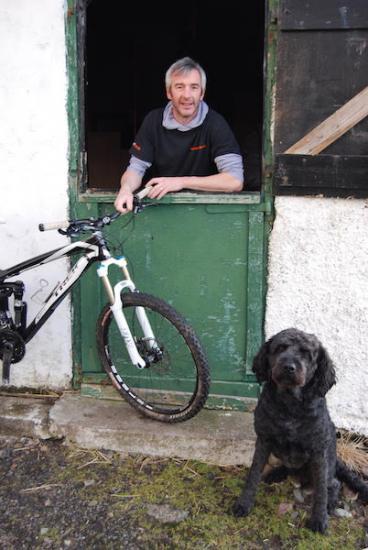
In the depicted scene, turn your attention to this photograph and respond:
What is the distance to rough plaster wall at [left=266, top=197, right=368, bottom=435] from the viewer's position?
349cm

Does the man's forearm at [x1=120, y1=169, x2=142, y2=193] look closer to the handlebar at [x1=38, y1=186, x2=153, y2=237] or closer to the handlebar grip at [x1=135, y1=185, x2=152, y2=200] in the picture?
the handlebar grip at [x1=135, y1=185, x2=152, y2=200]

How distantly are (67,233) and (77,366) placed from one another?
1.17 meters

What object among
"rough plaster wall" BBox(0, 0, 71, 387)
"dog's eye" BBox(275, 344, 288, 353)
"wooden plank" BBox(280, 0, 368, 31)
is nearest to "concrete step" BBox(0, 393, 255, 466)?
"rough plaster wall" BBox(0, 0, 71, 387)

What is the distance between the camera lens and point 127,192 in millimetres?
3471

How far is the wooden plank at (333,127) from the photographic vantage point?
3302mm

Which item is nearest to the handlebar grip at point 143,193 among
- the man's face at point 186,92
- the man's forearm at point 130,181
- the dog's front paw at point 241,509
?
the man's forearm at point 130,181

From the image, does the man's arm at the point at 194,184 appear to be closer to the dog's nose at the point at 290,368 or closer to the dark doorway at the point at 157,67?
the dog's nose at the point at 290,368

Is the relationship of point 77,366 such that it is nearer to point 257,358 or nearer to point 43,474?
point 43,474

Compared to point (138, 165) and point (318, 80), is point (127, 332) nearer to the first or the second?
point (138, 165)

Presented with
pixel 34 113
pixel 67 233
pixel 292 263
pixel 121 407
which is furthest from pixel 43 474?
pixel 34 113

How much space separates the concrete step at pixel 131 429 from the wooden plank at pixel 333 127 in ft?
5.74

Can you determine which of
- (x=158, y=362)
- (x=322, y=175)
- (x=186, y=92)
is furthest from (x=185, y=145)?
(x=158, y=362)

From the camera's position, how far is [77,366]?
398 cm

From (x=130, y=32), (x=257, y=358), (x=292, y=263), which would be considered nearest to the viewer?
(x=257, y=358)
